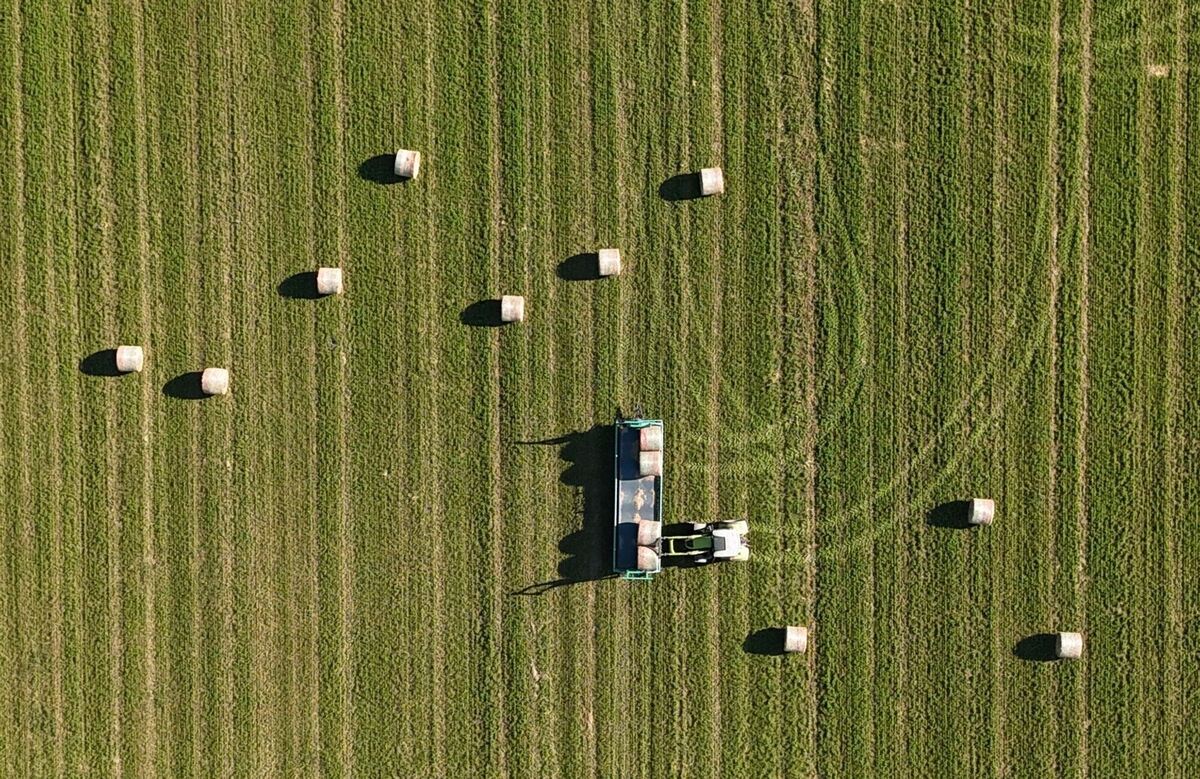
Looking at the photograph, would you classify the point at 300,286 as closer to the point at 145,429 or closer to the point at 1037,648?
the point at 145,429

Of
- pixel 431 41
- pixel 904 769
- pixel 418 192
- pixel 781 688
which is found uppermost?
pixel 431 41

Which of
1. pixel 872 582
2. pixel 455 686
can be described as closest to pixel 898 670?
pixel 872 582

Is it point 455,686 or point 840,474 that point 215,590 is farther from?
point 840,474

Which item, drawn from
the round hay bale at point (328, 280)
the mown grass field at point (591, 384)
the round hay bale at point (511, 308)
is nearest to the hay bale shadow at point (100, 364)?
the mown grass field at point (591, 384)

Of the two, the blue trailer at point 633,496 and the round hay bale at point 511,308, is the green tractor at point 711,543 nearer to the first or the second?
the blue trailer at point 633,496

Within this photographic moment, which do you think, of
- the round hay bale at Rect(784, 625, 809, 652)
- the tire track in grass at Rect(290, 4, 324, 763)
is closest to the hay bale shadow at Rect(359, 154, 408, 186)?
the tire track in grass at Rect(290, 4, 324, 763)

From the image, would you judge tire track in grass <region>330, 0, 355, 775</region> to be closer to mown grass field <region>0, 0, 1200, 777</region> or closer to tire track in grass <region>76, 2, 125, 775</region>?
mown grass field <region>0, 0, 1200, 777</region>

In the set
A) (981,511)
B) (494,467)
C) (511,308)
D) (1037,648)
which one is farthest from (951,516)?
(511,308)
